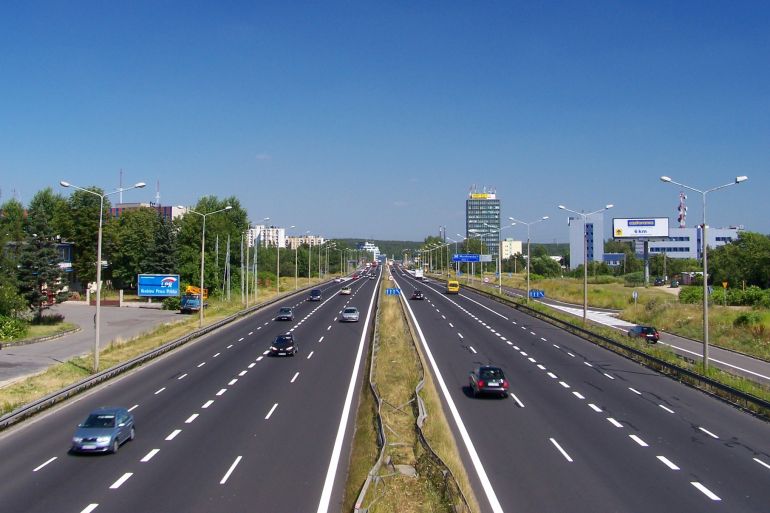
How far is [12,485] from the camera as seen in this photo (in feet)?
57.4

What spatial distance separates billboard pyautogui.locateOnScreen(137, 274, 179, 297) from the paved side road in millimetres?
2561

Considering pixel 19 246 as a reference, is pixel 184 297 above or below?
below

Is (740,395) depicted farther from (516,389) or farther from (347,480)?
(347,480)

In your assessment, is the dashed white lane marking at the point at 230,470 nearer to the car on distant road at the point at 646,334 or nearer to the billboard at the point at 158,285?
the car on distant road at the point at 646,334

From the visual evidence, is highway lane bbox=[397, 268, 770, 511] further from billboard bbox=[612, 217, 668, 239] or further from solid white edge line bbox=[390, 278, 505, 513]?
billboard bbox=[612, 217, 668, 239]

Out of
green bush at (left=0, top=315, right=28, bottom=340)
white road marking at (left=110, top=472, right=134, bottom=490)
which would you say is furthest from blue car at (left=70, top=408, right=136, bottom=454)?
green bush at (left=0, top=315, right=28, bottom=340)

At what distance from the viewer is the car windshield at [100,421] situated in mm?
21219

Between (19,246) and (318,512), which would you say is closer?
(318,512)

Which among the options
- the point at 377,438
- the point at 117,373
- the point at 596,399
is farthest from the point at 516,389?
the point at 117,373

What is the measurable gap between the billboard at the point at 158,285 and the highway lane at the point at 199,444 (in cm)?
4213

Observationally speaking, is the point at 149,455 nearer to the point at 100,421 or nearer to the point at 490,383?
the point at 100,421

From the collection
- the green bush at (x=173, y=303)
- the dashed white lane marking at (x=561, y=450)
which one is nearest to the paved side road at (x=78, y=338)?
the green bush at (x=173, y=303)

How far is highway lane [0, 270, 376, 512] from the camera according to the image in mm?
16672

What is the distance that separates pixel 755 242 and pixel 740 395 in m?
93.7
